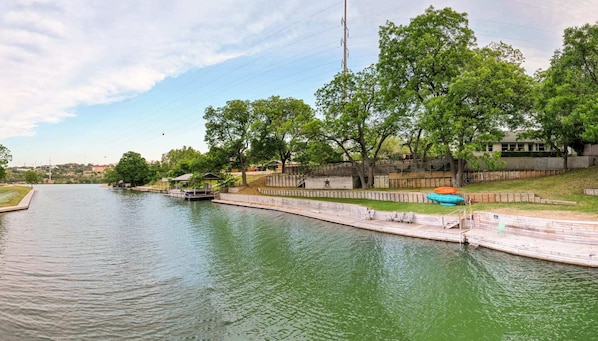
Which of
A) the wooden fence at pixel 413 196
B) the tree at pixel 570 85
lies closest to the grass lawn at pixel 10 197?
the wooden fence at pixel 413 196

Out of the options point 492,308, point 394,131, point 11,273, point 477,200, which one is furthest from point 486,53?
point 11,273

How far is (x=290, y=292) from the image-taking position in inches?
470

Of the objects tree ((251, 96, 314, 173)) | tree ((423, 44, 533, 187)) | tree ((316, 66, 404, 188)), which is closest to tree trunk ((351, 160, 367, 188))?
tree ((316, 66, 404, 188))

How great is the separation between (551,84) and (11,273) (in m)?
36.5

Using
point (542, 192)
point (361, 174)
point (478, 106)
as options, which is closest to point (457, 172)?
point (478, 106)

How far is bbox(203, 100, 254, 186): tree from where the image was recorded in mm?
49066

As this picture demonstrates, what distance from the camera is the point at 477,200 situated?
2297cm

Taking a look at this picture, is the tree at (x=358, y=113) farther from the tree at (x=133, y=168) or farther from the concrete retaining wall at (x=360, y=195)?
the tree at (x=133, y=168)

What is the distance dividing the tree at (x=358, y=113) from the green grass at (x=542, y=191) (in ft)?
Result: 25.4

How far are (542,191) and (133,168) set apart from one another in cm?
10088

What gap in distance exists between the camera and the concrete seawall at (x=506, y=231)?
1397cm

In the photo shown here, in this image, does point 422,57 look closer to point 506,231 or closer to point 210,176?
point 506,231

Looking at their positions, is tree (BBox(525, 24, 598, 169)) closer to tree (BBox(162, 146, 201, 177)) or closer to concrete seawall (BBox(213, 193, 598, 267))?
concrete seawall (BBox(213, 193, 598, 267))

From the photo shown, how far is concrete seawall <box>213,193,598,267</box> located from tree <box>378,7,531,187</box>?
326 inches
